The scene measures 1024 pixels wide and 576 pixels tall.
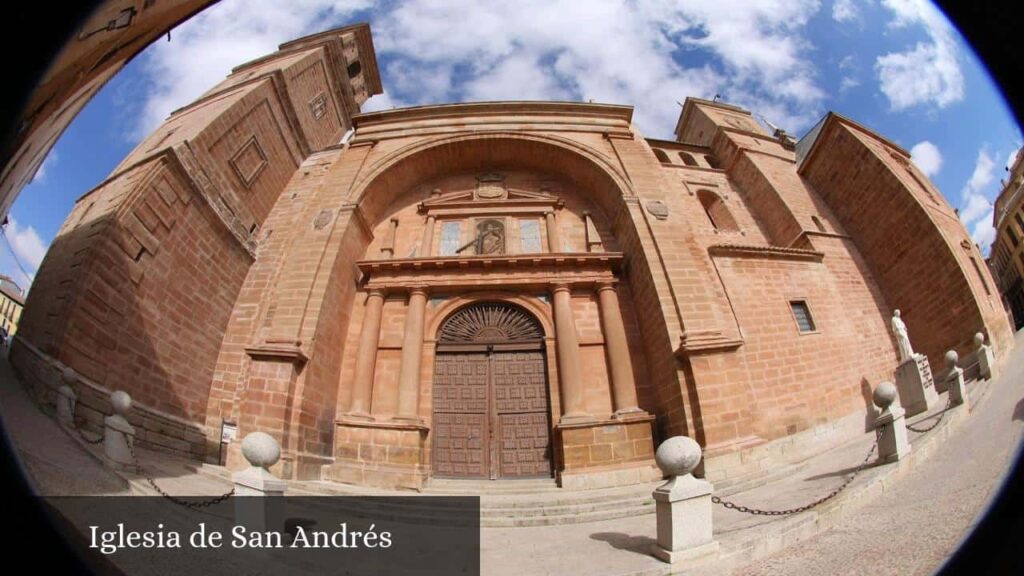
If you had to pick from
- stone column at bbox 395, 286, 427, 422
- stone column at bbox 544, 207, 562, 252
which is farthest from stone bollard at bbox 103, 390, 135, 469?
stone column at bbox 544, 207, 562, 252

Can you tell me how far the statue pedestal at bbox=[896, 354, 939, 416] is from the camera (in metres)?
8.38

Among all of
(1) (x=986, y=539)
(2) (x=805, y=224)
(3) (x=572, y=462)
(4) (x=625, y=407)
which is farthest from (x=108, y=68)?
(2) (x=805, y=224)

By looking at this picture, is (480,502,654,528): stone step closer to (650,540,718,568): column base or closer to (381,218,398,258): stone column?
(650,540,718,568): column base

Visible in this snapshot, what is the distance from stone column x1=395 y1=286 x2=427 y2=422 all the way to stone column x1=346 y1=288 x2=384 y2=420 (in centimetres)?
74

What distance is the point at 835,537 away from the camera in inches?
132

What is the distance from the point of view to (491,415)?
923 centimetres

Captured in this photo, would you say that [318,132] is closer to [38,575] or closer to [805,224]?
[38,575]

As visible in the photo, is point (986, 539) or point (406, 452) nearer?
point (986, 539)

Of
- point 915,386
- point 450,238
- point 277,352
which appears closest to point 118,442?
point 277,352

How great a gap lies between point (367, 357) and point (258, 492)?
587 centimetres

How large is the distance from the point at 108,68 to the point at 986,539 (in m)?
7.16

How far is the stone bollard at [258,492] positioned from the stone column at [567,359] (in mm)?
5895

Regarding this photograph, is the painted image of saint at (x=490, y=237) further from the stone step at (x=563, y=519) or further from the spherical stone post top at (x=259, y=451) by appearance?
the spherical stone post top at (x=259, y=451)

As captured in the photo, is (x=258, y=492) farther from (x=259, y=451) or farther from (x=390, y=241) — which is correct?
(x=390, y=241)
